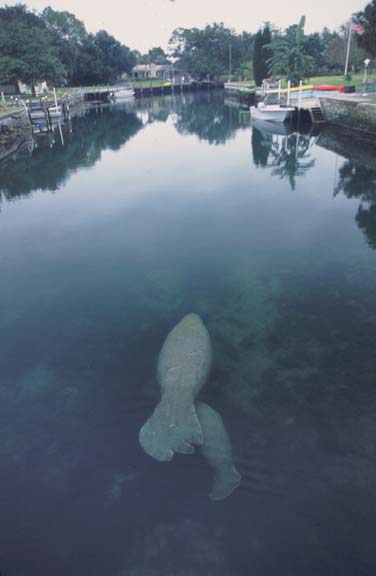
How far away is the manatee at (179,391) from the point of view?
7.51m

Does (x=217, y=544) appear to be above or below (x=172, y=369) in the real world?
below

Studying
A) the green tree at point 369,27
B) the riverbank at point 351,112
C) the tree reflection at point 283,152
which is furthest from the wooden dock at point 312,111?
the green tree at point 369,27

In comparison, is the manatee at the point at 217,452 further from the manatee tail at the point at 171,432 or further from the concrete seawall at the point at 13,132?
the concrete seawall at the point at 13,132

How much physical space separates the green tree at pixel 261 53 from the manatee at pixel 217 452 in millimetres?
83532

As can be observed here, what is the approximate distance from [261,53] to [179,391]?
87.4 m

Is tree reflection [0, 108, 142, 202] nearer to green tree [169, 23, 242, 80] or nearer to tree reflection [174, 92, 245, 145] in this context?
tree reflection [174, 92, 245, 145]

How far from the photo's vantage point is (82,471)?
24.2 feet

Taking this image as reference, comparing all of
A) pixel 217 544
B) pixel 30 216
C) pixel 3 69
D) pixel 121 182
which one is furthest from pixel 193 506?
pixel 3 69

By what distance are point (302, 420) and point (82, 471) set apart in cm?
477

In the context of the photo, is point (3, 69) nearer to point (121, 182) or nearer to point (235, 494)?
point (121, 182)

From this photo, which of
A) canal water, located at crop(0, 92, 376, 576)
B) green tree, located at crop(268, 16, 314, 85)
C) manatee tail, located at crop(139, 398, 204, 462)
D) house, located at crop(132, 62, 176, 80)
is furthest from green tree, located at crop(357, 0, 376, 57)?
house, located at crop(132, 62, 176, 80)

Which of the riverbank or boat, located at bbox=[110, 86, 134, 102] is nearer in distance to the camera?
the riverbank

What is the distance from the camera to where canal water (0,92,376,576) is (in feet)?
20.2

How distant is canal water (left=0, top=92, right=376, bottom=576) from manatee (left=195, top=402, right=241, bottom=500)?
7 cm
